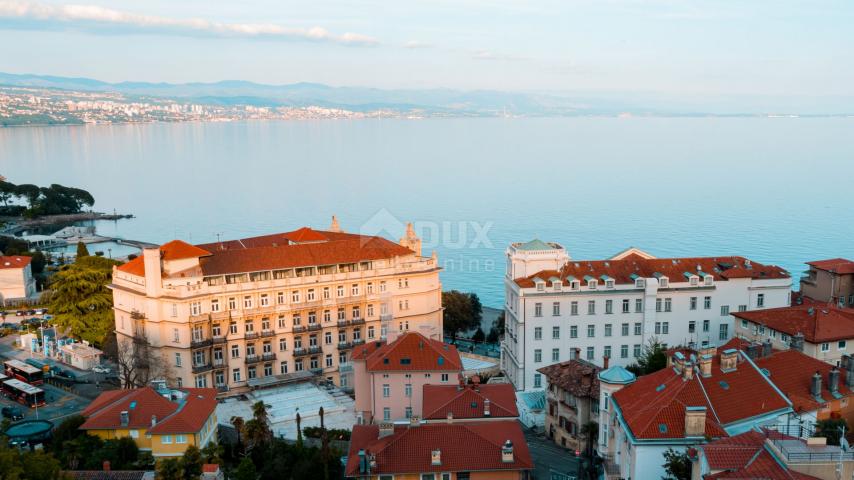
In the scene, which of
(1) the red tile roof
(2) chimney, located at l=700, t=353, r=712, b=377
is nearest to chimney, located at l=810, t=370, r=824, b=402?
(2) chimney, located at l=700, t=353, r=712, b=377

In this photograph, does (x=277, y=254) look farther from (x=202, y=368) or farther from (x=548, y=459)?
(x=548, y=459)

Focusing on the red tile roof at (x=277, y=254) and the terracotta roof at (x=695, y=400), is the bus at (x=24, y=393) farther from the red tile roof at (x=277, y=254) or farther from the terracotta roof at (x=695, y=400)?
the terracotta roof at (x=695, y=400)

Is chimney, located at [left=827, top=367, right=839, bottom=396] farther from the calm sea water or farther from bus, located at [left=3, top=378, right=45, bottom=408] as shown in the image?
the calm sea water

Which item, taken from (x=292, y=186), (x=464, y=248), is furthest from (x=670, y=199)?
(x=292, y=186)

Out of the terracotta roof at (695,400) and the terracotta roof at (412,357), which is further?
the terracotta roof at (412,357)

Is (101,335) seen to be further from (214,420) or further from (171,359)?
(214,420)

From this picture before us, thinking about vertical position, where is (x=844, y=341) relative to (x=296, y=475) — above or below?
above

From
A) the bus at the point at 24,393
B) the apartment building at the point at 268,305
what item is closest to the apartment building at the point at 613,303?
the apartment building at the point at 268,305
